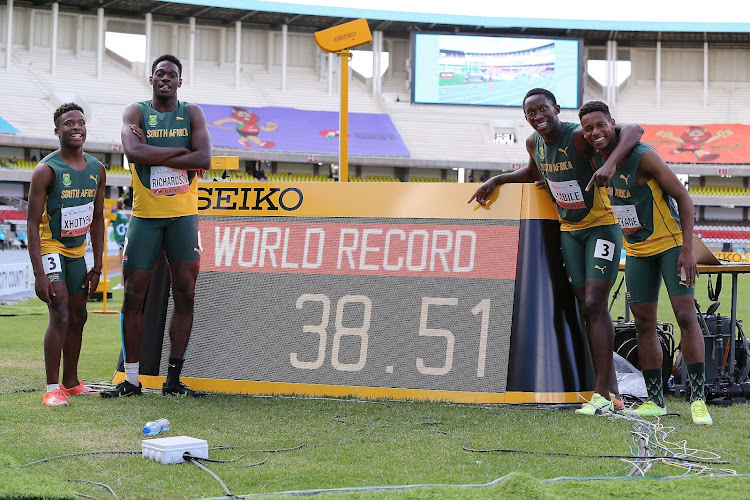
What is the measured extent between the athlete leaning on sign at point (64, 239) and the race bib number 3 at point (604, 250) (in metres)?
3.06

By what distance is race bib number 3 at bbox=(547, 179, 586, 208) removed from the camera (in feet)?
16.4

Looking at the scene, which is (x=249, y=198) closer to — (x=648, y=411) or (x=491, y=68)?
(x=648, y=411)

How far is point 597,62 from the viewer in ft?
166

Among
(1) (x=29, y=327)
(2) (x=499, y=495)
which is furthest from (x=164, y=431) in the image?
(1) (x=29, y=327)

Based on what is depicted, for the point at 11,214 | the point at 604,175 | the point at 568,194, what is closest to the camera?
the point at 604,175

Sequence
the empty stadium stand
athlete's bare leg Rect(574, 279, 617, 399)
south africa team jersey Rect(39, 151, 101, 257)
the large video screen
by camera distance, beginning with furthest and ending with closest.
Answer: the large video screen → the empty stadium stand → south africa team jersey Rect(39, 151, 101, 257) → athlete's bare leg Rect(574, 279, 617, 399)

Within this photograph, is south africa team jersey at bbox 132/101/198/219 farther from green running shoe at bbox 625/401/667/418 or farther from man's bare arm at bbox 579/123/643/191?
green running shoe at bbox 625/401/667/418

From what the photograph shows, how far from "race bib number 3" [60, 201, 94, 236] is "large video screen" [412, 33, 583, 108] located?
42491 mm

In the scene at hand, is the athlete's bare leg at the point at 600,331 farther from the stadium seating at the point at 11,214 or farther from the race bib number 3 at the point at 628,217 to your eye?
the stadium seating at the point at 11,214

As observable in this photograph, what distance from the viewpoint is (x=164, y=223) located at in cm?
531

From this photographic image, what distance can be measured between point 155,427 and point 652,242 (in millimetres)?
2961

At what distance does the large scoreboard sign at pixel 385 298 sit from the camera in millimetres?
5074

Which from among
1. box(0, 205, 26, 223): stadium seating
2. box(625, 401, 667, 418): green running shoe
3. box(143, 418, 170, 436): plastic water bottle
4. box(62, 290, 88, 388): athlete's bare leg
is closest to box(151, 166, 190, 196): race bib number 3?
box(62, 290, 88, 388): athlete's bare leg

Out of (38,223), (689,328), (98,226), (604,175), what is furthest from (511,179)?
(38,223)
